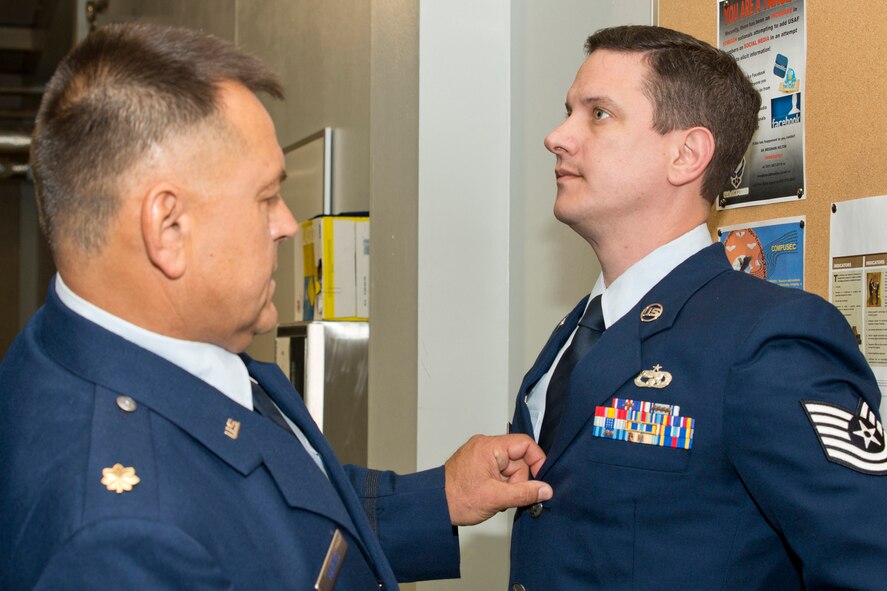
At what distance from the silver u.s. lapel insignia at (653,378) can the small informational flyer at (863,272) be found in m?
0.44

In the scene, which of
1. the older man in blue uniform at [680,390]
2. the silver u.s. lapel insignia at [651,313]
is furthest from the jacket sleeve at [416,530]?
the silver u.s. lapel insignia at [651,313]

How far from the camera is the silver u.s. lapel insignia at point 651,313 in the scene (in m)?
1.48

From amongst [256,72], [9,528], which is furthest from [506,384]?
[9,528]

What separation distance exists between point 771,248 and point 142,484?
53.2 inches

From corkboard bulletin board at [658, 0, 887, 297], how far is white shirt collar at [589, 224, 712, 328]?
0.89 feet

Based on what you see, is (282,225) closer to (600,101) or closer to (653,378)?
(653,378)

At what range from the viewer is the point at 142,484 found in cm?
91

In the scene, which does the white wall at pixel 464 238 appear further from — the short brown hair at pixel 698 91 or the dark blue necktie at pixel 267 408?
the dark blue necktie at pixel 267 408

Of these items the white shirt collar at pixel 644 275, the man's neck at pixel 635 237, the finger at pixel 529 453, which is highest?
the man's neck at pixel 635 237

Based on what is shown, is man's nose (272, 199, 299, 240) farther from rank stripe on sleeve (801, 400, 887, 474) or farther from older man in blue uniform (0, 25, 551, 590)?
rank stripe on sleeve (801, 400, 887, 474)

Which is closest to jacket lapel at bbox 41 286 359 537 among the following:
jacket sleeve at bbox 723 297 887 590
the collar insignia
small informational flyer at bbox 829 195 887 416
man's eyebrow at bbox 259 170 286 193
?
the collar insignia

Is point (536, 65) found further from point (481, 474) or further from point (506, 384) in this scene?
point (481, 474)

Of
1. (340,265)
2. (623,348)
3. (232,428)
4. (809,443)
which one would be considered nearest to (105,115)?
(232,428)

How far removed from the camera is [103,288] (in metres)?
1.04
